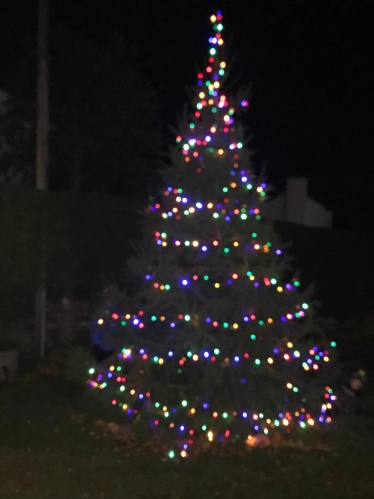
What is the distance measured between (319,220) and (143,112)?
39.4ft

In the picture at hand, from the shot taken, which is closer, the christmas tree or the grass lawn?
the grass lawn

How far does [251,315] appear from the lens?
577 cm

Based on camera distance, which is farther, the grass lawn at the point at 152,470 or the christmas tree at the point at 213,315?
the christmas tree at the point at 213,315

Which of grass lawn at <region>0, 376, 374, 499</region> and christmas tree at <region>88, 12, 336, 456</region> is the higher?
christmas tree at <region>88, 12, 336, 456</region>

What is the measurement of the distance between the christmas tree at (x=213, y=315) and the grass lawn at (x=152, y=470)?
1.32ft

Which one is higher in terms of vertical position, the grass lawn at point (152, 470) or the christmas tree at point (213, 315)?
the christmas tree at point (213, 315)

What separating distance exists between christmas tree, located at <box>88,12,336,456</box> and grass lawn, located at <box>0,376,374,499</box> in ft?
1.32

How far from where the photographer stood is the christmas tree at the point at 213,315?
572cm

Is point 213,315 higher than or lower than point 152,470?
higher

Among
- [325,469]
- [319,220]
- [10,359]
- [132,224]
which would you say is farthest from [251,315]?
[319,220]

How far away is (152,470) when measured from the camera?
16.4 ft

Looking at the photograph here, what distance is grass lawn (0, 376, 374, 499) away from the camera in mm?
4578

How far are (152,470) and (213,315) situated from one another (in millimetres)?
1521

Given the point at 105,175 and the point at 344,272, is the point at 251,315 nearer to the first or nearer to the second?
the point at 105,175
